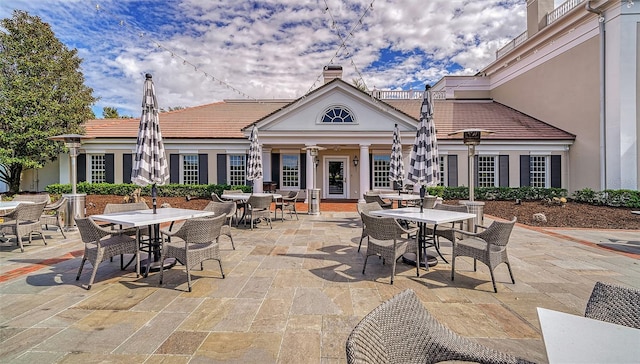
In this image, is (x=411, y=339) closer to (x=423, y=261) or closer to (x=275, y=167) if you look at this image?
(x=423, y=261)

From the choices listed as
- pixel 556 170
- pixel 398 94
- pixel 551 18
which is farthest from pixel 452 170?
pixel 551 18

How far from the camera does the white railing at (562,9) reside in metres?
15.0

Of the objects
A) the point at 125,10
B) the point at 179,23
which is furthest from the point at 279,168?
the point at 125,10

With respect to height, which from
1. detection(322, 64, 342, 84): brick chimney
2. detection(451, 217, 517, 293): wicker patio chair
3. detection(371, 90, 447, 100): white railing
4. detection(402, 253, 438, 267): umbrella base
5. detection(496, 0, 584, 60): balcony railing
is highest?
detection(496, 0, 584, 60): balcony railing

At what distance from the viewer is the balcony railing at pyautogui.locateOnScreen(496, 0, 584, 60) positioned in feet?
50.0

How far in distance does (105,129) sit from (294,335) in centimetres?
1950

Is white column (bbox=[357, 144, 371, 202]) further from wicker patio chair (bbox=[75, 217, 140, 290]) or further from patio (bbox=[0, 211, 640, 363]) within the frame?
wicker patio chair (bbox=[75, 217, 140, 290])

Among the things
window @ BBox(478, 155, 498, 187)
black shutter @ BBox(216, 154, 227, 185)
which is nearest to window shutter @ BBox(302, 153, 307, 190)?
black shutter @ BBox(216, 154, 227, 185)

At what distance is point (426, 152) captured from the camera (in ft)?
19.0

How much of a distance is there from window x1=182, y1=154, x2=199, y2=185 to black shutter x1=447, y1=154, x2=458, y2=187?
14166 millimetres

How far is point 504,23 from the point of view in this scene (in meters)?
18.6

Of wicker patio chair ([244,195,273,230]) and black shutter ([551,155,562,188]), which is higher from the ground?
black shutter ([551,155,562,188])

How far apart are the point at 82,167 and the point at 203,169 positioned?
681 cm

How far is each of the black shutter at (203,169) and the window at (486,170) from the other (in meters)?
15.3
